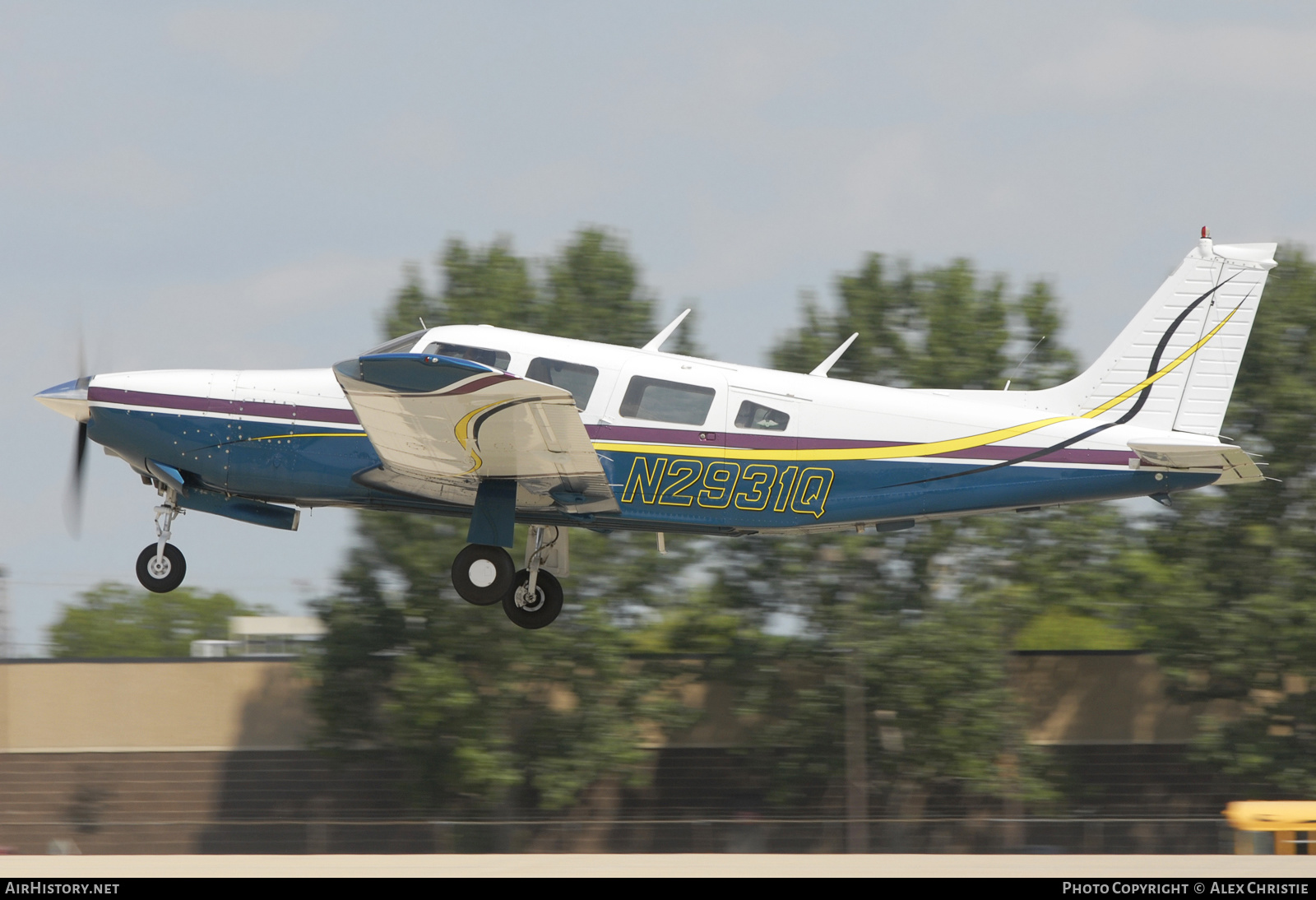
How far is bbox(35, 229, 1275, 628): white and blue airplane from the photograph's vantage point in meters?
13.8

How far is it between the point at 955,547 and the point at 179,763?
17.2 metres

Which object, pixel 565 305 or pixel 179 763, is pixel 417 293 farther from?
pixel 179 763

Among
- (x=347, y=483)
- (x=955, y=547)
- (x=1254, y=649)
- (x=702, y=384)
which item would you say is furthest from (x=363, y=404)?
(x=1254, y=649)

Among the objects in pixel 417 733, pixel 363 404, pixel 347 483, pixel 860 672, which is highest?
pixel 363 404

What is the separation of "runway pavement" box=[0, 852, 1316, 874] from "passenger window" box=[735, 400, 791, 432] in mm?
4249

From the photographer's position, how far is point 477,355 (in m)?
13.7

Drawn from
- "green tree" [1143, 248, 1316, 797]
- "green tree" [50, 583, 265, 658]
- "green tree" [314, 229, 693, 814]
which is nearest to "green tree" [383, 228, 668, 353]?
"green tree" [314, 229, 693, 814]

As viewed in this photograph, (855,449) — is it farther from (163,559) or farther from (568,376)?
(163,559)

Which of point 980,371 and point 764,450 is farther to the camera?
point 980,371

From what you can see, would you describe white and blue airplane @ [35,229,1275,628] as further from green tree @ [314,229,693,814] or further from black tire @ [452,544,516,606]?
green tree @ [314,229,693,814]

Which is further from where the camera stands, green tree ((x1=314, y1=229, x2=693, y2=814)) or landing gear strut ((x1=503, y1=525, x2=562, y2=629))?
green tree ((x1=314, y1=229, x2=693, y2=814))

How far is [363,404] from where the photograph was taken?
13000mm

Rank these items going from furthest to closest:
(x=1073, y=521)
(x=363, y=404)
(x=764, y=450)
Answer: (x=1073, y=521) → (x=764, y=450) → (x=363, y=404)

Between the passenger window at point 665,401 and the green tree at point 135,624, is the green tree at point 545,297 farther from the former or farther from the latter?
the green tree at point 135,624
